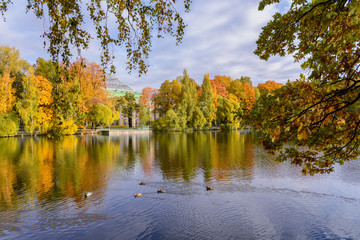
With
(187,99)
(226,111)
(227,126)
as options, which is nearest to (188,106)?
(187,99)

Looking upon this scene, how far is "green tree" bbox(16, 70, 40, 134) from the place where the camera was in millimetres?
32625

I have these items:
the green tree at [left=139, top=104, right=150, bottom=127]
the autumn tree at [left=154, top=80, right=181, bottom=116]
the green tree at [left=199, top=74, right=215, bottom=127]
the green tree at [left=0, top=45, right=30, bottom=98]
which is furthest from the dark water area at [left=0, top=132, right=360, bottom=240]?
the autumn tree at [left=154, top=80, right=181, bottom=116]

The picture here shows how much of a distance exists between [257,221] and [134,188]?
508cm

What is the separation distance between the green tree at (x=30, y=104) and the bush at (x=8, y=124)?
149 cm

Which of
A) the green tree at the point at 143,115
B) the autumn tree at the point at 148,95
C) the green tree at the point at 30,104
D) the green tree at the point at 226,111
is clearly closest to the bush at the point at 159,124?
the green tree at the point at 143,115

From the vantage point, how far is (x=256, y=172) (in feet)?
41.0

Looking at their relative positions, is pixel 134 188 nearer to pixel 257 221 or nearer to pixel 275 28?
pixel 257 221

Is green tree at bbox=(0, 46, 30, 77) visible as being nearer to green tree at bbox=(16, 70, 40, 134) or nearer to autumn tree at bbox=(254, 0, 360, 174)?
green tree at bbox=(16, 70, 40, 134)

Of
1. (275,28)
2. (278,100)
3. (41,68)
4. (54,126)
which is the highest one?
(41,68)

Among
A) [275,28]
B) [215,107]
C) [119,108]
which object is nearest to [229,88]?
[215,107]

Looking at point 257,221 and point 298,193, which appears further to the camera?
point 298,193

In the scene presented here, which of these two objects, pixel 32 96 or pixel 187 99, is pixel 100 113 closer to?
pixel 32 96

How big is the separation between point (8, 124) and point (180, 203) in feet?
110

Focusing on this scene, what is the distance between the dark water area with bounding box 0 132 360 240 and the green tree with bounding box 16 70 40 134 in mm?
21977
